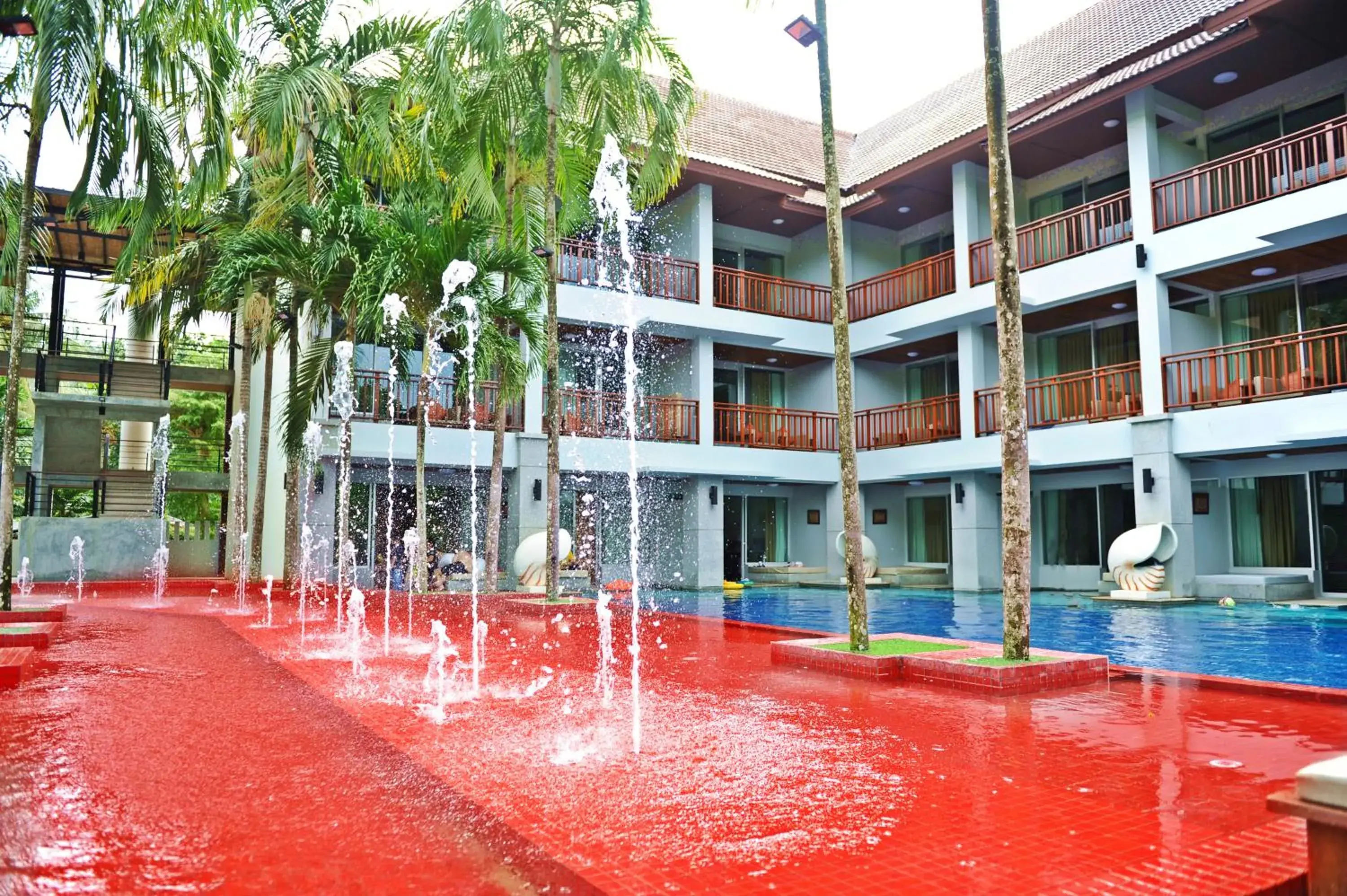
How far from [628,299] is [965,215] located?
38.1 ft

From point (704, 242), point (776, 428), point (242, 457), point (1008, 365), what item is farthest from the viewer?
point (776, 428)

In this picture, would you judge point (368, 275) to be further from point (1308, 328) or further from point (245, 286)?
point (1308, 328)

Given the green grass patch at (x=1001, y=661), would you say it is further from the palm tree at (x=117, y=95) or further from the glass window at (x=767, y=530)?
the glass window at (x=767, y=530)

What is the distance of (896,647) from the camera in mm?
7816

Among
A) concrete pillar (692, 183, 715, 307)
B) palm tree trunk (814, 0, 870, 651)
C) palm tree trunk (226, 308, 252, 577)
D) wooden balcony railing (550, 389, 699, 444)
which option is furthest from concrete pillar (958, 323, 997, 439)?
palm tree trunk (226, 308, 252, 577)

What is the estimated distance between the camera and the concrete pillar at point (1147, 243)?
16109 mm

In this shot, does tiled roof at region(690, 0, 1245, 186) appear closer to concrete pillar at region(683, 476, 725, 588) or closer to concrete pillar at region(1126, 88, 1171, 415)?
concrete pillar at region(1126, 88, 1171, 415)

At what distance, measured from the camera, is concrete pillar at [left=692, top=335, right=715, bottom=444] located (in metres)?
20.6

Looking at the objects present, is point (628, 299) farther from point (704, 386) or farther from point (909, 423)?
point (909, 423)

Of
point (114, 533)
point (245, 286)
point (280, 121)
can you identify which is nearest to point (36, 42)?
point (280, 121)

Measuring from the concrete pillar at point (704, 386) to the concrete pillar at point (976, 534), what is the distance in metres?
5.16

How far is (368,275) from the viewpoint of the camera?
13.0m

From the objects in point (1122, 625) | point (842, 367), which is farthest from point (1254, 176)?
point (842, 367)

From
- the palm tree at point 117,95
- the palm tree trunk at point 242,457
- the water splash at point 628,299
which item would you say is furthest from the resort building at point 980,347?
the palm tree at point 117,95
